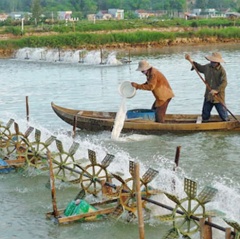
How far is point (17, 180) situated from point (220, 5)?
421 feet

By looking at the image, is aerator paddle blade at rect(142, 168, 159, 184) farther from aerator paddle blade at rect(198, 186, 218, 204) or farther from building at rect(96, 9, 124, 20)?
building at rect(96, 9, 124, 20)

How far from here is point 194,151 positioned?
43.9ft

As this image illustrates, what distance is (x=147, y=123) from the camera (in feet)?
46.3

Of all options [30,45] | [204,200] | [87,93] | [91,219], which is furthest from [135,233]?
[30,45]

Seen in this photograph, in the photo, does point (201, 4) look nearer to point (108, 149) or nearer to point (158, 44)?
point (158, 44)

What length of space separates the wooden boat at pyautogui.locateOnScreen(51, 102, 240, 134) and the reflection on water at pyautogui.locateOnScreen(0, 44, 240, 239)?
0.22 meters

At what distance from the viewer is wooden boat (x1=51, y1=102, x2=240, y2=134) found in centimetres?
1398

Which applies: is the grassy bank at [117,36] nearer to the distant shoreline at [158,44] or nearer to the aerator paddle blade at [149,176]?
the distant shoreline at [158,44]

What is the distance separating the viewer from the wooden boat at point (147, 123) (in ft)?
45.9

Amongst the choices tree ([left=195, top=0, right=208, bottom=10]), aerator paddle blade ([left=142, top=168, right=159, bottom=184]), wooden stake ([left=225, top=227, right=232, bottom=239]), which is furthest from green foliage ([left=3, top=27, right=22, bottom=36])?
tree ([left=195, top=0, right=208, bottom=10])

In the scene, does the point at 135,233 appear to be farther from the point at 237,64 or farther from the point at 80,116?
the point at 237,64

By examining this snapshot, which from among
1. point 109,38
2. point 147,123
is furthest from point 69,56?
point 147,123

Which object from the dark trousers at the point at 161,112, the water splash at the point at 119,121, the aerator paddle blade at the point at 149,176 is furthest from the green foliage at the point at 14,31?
the aerator paddle blade at the point at 149,176

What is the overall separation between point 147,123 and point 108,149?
3.72 feet
